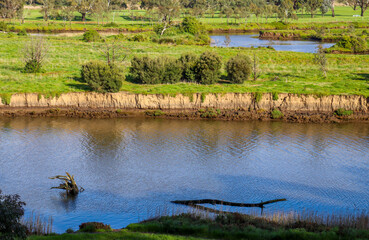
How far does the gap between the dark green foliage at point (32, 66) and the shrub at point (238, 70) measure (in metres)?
24.7

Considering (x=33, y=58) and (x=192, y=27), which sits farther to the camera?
(x=192, y=27)

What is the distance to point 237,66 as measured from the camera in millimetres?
56625

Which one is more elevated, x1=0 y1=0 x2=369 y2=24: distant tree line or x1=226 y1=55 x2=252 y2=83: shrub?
x1=0 y1=0 x2=369 y2=24: distant tree line

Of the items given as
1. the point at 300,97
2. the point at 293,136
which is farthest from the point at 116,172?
the point at 300,97

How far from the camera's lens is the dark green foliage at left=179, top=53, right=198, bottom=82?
2266 inches

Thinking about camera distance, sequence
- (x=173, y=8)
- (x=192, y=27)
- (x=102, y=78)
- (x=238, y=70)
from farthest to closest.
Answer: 1. (x=173, y=8)
2. (x=192, y=27)
3. (x=238, y=70)
4. (x=102, y=78)

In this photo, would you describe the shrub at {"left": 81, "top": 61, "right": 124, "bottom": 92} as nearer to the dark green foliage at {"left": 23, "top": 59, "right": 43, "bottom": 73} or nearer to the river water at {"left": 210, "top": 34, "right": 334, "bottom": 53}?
the dark green foliage at {"left": 23, "top": 59, "right": 43, "bottom": 73}

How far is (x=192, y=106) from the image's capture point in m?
51.3

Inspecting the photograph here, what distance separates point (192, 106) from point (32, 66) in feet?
75.1

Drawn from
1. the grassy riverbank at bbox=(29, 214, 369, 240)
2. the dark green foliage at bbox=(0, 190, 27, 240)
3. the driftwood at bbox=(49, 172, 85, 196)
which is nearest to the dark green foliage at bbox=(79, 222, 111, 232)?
the grassy riverbank at bbox=(29, 214, 369, 240)

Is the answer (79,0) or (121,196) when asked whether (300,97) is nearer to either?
(121,196)

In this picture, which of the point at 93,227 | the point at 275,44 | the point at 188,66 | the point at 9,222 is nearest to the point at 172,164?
A: the point at 93,227

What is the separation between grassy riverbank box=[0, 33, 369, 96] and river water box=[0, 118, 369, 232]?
19.2ft

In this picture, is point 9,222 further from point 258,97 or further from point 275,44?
point 275,44
